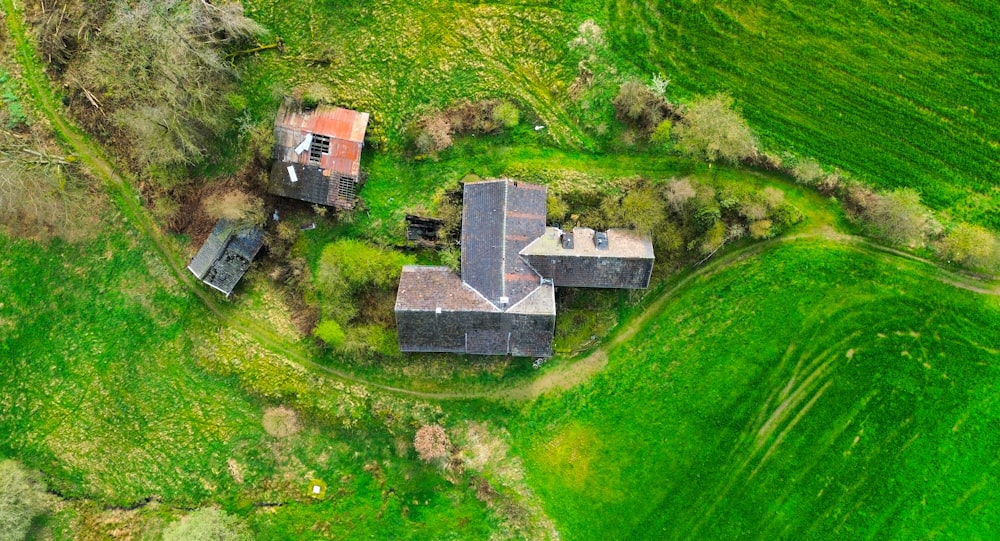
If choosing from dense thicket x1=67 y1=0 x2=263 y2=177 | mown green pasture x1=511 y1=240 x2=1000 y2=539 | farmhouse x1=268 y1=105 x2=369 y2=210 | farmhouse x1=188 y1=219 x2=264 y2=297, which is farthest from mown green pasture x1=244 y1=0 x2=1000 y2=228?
farmhouse x1=188 y1=219 x2=264 y2=297

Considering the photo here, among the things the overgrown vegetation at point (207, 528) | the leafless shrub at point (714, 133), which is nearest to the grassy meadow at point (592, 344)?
the overgrown vegetation at point (207, 528)

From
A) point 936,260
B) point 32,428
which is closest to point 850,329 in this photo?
point 936,260

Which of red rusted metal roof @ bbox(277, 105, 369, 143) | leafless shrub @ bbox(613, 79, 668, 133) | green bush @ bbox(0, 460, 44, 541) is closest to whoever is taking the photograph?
green bush @ bbox(0, 460, 44, 541)

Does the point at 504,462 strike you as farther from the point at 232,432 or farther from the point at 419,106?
the point at 419,106

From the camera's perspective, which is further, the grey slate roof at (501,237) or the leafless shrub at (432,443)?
the leafless shrub at (432,443)

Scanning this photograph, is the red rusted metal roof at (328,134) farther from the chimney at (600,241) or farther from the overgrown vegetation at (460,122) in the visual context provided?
the chimney at (600,241)

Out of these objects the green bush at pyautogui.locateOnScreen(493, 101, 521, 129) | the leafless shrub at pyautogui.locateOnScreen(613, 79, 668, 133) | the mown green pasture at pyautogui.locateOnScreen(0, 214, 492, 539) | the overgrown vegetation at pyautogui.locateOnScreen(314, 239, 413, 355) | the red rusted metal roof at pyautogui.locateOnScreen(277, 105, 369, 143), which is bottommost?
the mown green pasture at pyautogui.locateOnScreen(0, 214, 492, 539)

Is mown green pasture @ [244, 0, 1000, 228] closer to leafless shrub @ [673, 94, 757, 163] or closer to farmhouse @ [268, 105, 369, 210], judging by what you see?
leafless shrub @ [673, 94, 757, 163]
